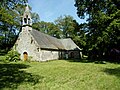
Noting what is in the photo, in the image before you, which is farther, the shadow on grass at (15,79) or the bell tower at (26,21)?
the bell tower at (26,21)

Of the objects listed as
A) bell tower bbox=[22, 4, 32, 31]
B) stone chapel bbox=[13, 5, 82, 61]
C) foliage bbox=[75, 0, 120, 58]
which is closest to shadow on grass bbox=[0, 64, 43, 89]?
foliage bbox=[75, 0, 120, 58]

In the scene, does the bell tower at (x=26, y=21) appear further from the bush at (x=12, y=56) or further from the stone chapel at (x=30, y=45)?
the bush at (x=12, y=56)

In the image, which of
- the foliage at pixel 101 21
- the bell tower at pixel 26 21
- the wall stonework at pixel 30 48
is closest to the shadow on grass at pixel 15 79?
the foliage at pixel 101 21

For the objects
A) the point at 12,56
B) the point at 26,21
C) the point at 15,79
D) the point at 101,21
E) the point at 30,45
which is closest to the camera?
the point at 15,79

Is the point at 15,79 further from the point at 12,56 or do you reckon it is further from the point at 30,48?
the point at 30,48

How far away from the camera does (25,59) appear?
35.4 meters

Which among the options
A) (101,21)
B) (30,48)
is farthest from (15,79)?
(30,48)

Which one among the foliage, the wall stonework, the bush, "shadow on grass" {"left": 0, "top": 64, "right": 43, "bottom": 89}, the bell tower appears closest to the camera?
"shadow on grass" {"left": 0, "top": 64, "right": 43, "bottom": 89}

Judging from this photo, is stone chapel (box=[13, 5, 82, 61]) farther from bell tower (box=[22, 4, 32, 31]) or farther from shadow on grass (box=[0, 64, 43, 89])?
shadow on grass (box=[0, 64, 43, 89])

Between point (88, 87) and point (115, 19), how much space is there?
1898 centimetres

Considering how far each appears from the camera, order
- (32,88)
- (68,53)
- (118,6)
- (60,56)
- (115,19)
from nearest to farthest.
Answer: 1. (32,88)
2. (115,19)
3. (118,6)
4. (60,56)
5. (68,53)

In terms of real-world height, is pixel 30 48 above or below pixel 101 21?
below

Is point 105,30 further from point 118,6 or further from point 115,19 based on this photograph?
point 118,6

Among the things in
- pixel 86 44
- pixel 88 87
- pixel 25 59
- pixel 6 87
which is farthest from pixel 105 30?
pixel 6 87
